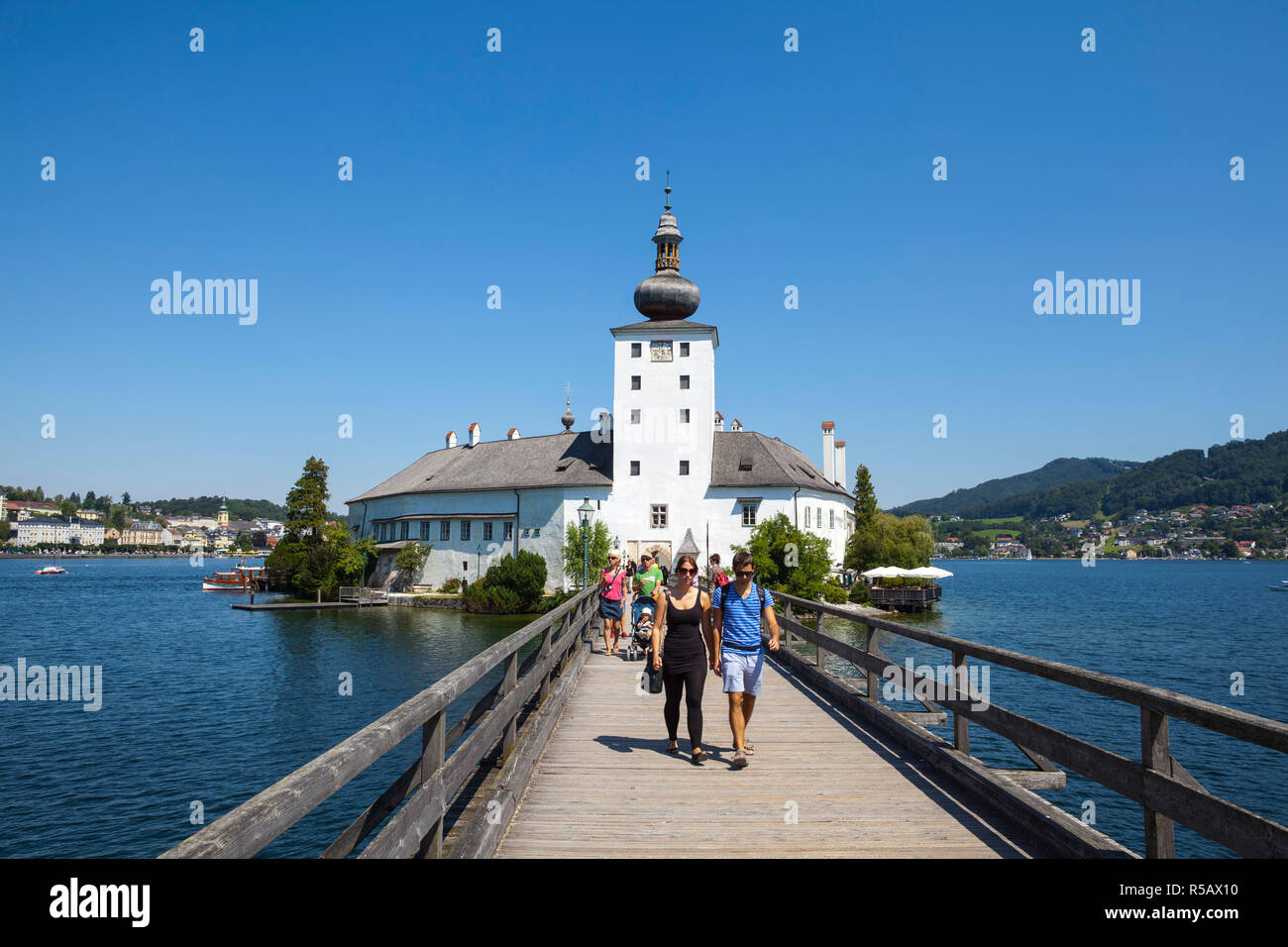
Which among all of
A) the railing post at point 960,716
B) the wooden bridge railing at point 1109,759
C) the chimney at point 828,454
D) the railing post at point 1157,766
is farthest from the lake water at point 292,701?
the chimney at point 828,454

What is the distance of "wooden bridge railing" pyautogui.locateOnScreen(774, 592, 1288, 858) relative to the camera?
319 centimetres

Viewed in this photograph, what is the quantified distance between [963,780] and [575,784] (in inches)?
121

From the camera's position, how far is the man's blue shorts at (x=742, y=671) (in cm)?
715

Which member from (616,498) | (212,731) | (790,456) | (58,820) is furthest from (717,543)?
(58,820)

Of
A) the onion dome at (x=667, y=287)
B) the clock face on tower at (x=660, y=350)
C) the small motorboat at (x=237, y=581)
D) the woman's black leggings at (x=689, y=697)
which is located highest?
the onion dome at (x=667, y=287)

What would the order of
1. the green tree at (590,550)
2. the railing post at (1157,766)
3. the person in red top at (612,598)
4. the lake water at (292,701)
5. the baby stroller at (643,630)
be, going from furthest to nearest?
the green tree at (590,550) < the lake water at (292,701) < the person in red top at (612,598) < the baby stroller at (643,630) < the railing post at (1157,766)

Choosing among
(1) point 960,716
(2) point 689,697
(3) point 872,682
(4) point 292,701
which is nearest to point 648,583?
(3) point 872,682

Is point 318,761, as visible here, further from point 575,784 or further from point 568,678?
point 568,678

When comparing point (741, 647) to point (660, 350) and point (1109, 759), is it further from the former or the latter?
point (660, 350)

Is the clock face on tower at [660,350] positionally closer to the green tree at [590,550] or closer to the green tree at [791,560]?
the green tree at [590,550]

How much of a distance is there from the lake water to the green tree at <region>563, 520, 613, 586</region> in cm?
602

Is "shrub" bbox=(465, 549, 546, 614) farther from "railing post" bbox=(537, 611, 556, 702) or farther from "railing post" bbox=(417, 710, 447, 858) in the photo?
"railing post" bbox=(417, 710, 447, 858)

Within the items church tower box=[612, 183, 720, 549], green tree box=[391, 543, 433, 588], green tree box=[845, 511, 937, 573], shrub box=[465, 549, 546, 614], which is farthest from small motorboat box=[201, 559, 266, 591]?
green tree box=[845, 511, 937, 573]
